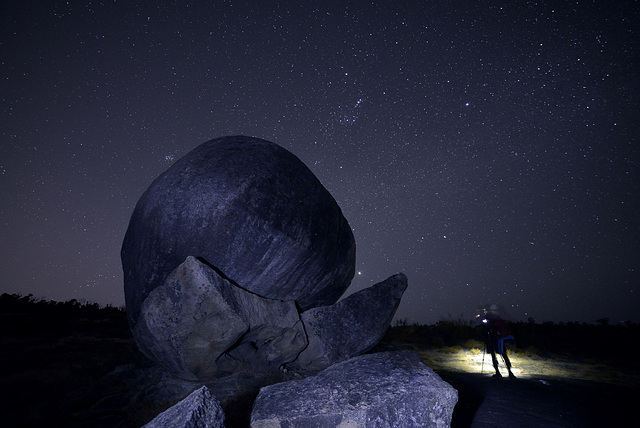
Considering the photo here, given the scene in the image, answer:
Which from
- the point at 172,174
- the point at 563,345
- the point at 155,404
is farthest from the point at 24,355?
the point at 563,345

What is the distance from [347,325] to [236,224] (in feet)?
10.1

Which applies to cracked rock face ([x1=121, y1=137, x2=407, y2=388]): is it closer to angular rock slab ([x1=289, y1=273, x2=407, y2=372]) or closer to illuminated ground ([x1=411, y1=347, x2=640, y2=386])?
angular rock slab ([x1=289, y1=273, x2=407, y2=372])

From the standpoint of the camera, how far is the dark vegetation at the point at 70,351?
4.87 m

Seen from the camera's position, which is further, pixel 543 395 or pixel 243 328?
pixel 543 395

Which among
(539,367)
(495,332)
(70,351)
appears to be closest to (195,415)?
(495,332)

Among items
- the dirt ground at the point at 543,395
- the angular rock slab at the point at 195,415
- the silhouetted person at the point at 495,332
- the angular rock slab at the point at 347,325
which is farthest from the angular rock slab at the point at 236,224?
the silhouetted person at the point at 495,332

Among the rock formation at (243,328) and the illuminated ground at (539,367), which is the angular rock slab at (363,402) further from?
the illuminated ground at (539,367)

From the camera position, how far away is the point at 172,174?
5473 mm

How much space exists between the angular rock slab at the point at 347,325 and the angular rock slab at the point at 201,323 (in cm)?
75

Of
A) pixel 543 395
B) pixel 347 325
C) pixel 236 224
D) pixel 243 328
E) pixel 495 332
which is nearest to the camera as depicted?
pixel 243 328

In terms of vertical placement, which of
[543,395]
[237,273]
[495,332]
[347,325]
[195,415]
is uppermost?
[237,273]

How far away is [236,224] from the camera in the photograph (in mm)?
4941

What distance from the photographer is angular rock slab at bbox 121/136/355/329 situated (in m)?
4.92

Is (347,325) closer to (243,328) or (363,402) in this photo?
(243,328)
